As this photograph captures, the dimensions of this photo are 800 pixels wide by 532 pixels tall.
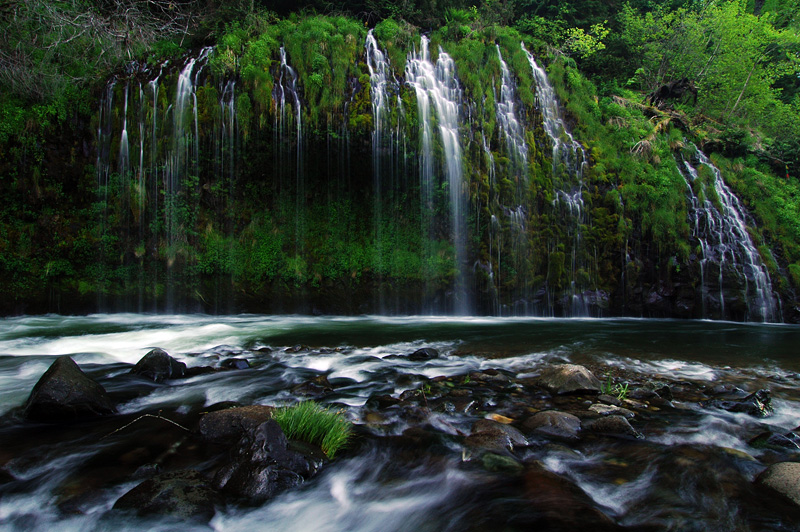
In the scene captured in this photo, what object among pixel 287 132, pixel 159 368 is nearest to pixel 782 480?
pixel 159 368

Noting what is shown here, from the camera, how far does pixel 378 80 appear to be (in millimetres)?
11922

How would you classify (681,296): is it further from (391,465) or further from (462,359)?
(391,465)

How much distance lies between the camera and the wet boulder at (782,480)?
8.67 feet

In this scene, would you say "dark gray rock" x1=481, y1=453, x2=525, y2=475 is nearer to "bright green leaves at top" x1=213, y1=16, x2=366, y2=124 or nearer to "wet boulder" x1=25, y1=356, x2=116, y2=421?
"wet boulder" x1=25, y1=356, x2=116, y2=421

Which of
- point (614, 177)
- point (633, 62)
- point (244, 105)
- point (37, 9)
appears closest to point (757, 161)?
point (614, 177)

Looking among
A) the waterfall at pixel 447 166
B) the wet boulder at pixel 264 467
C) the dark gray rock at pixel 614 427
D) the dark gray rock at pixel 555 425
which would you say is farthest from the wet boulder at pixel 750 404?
the waterfall at pixel 447 166

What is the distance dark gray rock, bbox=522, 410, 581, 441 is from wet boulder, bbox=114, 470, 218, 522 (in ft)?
8.57

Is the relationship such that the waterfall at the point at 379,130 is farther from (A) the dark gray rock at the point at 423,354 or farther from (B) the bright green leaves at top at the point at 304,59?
(A) the dark gray rock at the point at 423,354

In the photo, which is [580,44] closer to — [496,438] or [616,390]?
[616,390]

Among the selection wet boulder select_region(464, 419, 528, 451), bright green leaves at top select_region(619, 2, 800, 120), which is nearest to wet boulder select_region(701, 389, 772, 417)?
wet boulder select_region(464, 419, 528, 451)

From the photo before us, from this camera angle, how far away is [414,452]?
342 cm

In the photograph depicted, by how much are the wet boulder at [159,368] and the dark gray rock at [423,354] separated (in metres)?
3.25

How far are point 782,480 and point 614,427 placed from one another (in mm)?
1110

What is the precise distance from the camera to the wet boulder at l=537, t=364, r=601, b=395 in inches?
182
